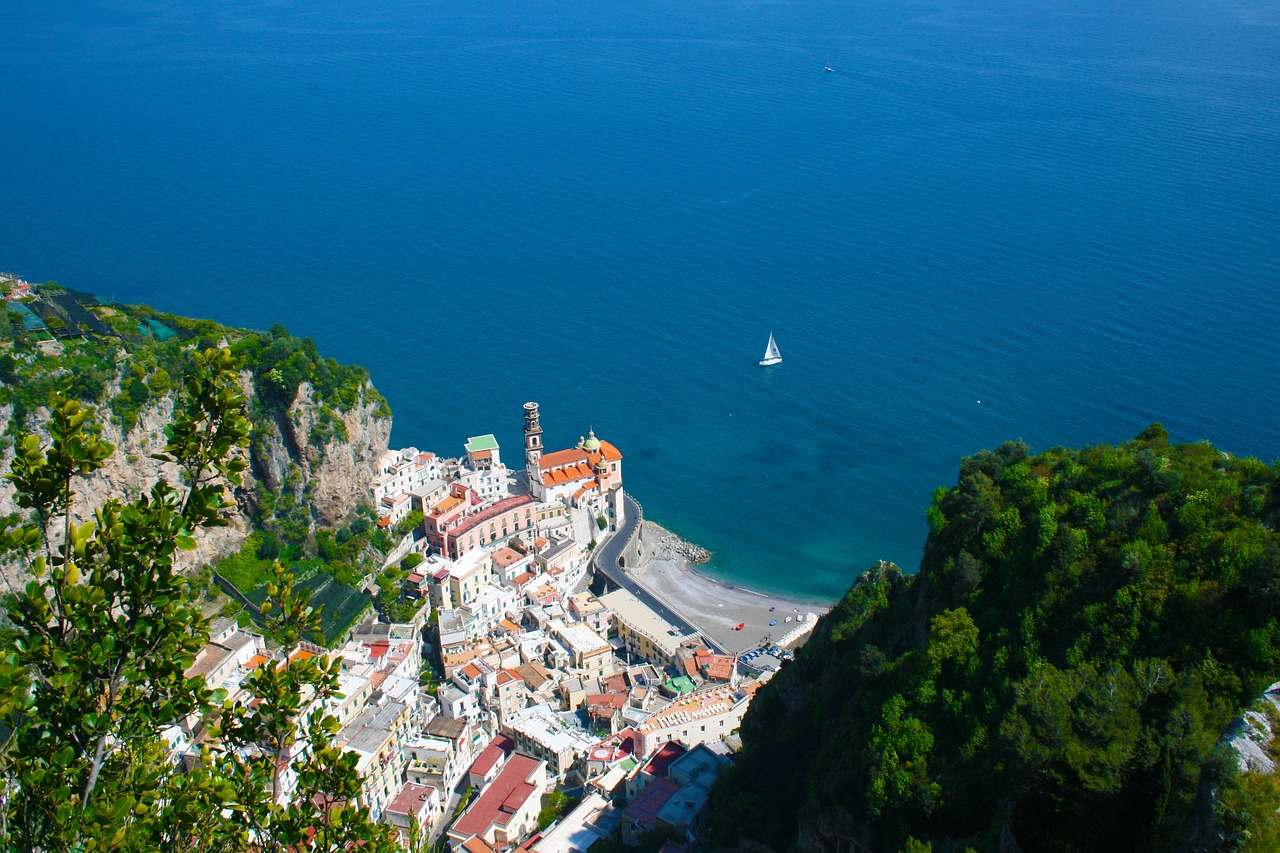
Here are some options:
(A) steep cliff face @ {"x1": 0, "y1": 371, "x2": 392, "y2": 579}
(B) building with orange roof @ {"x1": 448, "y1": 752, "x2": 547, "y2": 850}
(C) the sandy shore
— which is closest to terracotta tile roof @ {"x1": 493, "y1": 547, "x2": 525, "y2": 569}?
(C) the sandy shore

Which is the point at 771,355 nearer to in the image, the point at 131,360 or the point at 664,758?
the point at 664,758

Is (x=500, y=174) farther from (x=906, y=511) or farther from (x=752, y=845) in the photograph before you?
(x=752, y=845)

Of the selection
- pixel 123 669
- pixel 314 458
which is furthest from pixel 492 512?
pixel 123 669

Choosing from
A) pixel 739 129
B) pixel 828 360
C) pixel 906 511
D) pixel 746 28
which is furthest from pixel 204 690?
pixel 746 28

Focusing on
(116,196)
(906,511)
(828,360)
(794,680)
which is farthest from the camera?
(116,196)

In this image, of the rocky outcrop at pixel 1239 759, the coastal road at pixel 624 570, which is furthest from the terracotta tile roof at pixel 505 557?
the rocky outcrop at pixel 1239 759

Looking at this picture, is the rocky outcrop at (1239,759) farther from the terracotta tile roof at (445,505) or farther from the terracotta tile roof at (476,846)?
the terracotta tile roof at (445,505)
